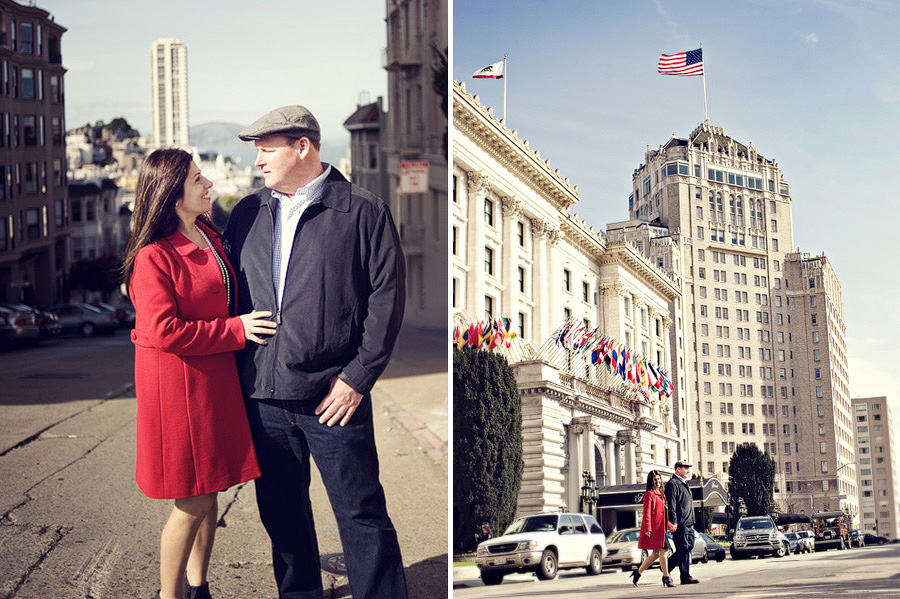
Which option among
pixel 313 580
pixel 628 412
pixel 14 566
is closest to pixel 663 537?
pixel 628 412

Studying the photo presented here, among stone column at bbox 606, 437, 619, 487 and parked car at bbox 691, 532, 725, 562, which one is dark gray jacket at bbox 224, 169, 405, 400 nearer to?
stone column at bbox 606, 437, 619, 487

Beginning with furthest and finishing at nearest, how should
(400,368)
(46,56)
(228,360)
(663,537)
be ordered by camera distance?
(400,368) < (46,56) < (663,537) < (228,360)

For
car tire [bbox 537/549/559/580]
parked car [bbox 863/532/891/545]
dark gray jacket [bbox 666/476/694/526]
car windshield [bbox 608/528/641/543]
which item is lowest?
car tire [bbox 537/549/559/580]

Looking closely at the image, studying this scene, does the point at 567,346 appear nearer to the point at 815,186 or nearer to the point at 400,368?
the point at 815,186

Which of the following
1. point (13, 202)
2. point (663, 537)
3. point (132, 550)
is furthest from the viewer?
point (13, 202)

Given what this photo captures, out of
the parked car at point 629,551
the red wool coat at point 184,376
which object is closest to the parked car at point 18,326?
the red wool coat at point 184,376

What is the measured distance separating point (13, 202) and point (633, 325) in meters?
4.86

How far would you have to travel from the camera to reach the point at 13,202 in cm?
720

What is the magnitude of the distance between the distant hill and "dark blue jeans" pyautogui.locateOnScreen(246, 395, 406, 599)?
1379 mm

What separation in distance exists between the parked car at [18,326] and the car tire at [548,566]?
4589 millimetres

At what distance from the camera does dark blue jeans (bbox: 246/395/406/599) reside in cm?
443

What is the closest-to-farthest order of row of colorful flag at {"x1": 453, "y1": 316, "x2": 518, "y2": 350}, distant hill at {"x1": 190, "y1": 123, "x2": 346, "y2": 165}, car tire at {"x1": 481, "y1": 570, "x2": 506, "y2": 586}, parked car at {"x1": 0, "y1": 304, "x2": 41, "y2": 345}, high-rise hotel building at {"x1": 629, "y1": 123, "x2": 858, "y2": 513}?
distant hill at {"x1": 190, "y1": 123, "x2": 346, "y2": 165} < high-rise hotel building at {"x1": 629, "y1": 123, "x2": 858, "y2": 513} < car tire at {"x1": 481, "y1": 570, "x2": 506, "y2": 586} < row of colorful flag at {"x1": 453, "y1": 316, "x2": 518, "y2": 350} < parked car at {"x1": 0, "y1": 304, "x2": 41, "y2": 345}

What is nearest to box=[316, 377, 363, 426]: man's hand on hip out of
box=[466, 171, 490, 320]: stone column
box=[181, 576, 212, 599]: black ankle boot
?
box=[181, 576, 212, 599]: black ankle boot

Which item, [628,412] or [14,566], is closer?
[14,566]
